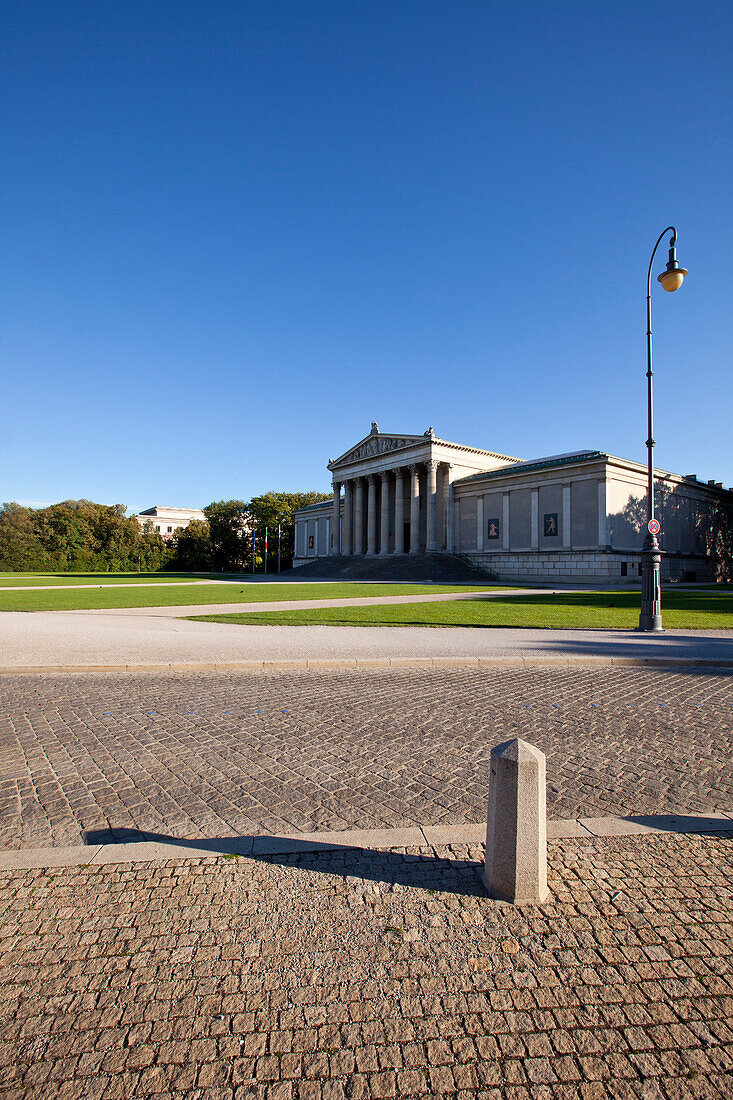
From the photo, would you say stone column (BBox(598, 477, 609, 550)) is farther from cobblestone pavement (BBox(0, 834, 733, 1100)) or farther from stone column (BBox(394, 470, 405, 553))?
cobblestone pavement (BBox(0, 834, 733, 1100))

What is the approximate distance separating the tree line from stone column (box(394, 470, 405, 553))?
28457mm

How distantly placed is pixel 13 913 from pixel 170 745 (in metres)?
2.84

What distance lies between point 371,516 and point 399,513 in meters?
7.20

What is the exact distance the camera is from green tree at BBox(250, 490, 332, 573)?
88.3 m

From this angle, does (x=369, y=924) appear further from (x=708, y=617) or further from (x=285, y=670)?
(x=708, y=617)

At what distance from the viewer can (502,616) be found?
60.7ft

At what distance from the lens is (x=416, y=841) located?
12.6 feet

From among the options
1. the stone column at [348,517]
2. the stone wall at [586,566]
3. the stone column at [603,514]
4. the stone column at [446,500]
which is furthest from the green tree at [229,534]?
the stone column at [603,514]

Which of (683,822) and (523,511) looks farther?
(523,511)

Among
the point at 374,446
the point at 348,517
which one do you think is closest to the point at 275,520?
the point at 348,517

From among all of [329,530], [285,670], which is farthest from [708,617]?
[329,530]

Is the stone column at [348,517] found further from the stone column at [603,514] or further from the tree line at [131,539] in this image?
the stone column at [603,514]

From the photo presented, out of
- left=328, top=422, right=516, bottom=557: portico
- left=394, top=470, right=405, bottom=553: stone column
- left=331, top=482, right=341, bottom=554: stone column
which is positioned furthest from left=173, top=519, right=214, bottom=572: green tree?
left=394, top=470, right=405, bottom=553: stone column

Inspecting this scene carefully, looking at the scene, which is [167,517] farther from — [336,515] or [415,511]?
→ [415,511]
